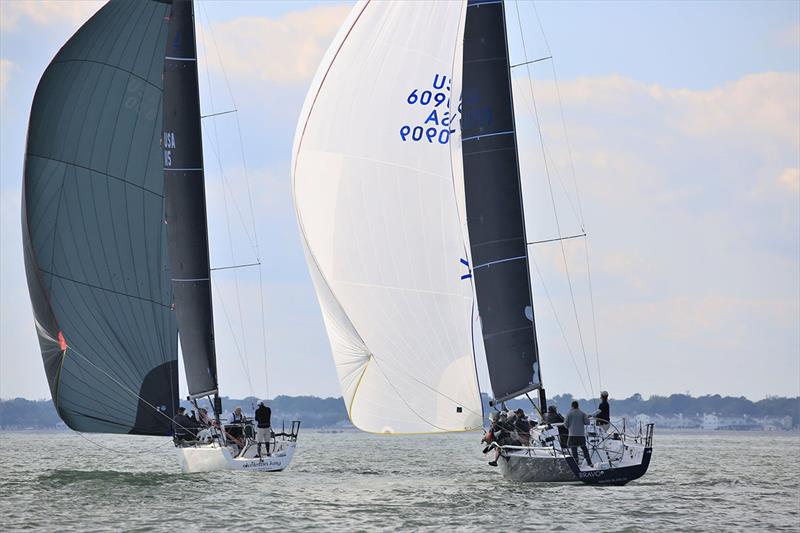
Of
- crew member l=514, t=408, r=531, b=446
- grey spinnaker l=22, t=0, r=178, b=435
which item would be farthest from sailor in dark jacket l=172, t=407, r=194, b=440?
crew member l=514, t=408, r=531, b=446

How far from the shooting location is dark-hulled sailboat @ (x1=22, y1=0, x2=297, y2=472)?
27125mm

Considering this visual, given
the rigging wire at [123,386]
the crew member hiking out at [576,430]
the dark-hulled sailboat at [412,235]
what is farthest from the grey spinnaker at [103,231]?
the crew member hiking out at [576,430]

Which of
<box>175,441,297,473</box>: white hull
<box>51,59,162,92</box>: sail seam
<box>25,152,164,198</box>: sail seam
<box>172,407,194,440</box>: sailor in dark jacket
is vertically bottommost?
<box>175,441,297,473</box>: white hull

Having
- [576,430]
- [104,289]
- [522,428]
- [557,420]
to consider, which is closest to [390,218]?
[522,428]

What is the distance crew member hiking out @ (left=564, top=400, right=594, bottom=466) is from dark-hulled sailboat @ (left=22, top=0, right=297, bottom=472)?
7719 millimetres

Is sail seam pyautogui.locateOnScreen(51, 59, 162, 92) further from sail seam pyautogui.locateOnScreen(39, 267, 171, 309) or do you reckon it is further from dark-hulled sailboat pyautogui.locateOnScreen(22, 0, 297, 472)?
sail seam pyautogui.locateOnScreen(39, 267, 171, 309)

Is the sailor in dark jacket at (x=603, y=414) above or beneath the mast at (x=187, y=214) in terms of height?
beneath

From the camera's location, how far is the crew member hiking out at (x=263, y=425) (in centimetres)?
2741

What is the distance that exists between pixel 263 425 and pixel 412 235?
6.01 meters

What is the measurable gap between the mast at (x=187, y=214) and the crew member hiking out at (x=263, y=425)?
2.72m

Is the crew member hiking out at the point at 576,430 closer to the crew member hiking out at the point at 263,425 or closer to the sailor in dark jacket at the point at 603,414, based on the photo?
the sailor in dark jacket at the point at 603,414

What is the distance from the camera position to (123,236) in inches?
1117

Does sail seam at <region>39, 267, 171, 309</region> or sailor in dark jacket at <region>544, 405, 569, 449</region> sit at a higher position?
sail seam at <region>39, 267, 171, 309</region>

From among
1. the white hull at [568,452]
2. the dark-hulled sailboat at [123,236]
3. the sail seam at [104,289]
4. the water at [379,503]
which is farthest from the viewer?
the dark-hulled sailboat at [123,236]
